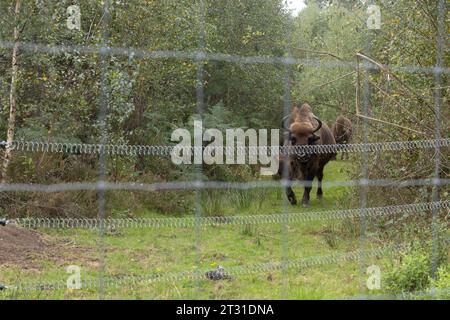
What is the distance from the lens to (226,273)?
5.02 meters

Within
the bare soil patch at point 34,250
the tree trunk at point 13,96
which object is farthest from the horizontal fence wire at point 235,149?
the bare soil patch at point 34,250

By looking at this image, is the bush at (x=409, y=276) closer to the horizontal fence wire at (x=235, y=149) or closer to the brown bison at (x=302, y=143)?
the horizontal fence wire at (x=235, y=149)

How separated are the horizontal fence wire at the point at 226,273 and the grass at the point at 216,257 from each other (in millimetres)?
66

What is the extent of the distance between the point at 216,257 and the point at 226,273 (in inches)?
35.5

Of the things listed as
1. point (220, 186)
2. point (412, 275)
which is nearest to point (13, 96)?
point (220, 186)

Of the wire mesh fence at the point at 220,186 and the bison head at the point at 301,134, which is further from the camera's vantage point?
the bison head at the point at 301,134

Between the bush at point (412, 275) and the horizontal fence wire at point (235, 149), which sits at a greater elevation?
the horizontal fence wire at point (235, 149)

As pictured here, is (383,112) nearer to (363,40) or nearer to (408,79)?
(408,79)

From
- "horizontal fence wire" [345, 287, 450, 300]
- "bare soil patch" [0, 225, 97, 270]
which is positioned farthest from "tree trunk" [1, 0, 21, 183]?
"horizontal fence wire" [345, 287, 450, 300]

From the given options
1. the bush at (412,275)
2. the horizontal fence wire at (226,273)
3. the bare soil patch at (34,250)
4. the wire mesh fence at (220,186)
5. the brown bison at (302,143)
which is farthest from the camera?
the brown bison at (302,143)

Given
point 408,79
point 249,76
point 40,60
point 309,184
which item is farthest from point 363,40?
point 40,60

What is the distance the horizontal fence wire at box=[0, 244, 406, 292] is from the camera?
461 cm

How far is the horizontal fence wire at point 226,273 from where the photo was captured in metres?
4.61
